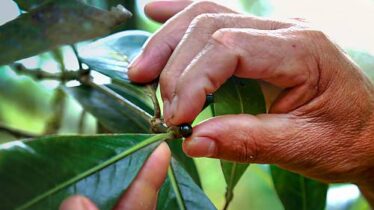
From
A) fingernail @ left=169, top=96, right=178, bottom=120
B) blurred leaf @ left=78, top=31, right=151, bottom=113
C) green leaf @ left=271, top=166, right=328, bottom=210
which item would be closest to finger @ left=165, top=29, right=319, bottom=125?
fingernail @ left=169, top=96, right=178, bottom=120

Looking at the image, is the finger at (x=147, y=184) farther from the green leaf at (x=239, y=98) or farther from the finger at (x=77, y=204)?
the green leaf at (x=239, y=98)

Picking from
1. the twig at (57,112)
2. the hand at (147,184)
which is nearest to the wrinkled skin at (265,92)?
the hand at (147,184)

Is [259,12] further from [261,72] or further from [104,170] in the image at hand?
[104,170]

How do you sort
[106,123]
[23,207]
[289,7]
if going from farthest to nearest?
1. [289,7]
2. [106,123]
3. [23,207]

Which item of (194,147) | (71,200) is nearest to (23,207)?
(71,200)

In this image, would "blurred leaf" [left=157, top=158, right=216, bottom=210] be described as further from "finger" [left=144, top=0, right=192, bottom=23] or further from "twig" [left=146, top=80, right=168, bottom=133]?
"finger" [left=144, top=0, right=192, bottom=23]

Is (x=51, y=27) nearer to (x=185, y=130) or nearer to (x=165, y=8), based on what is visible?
(x=185, y=130)
